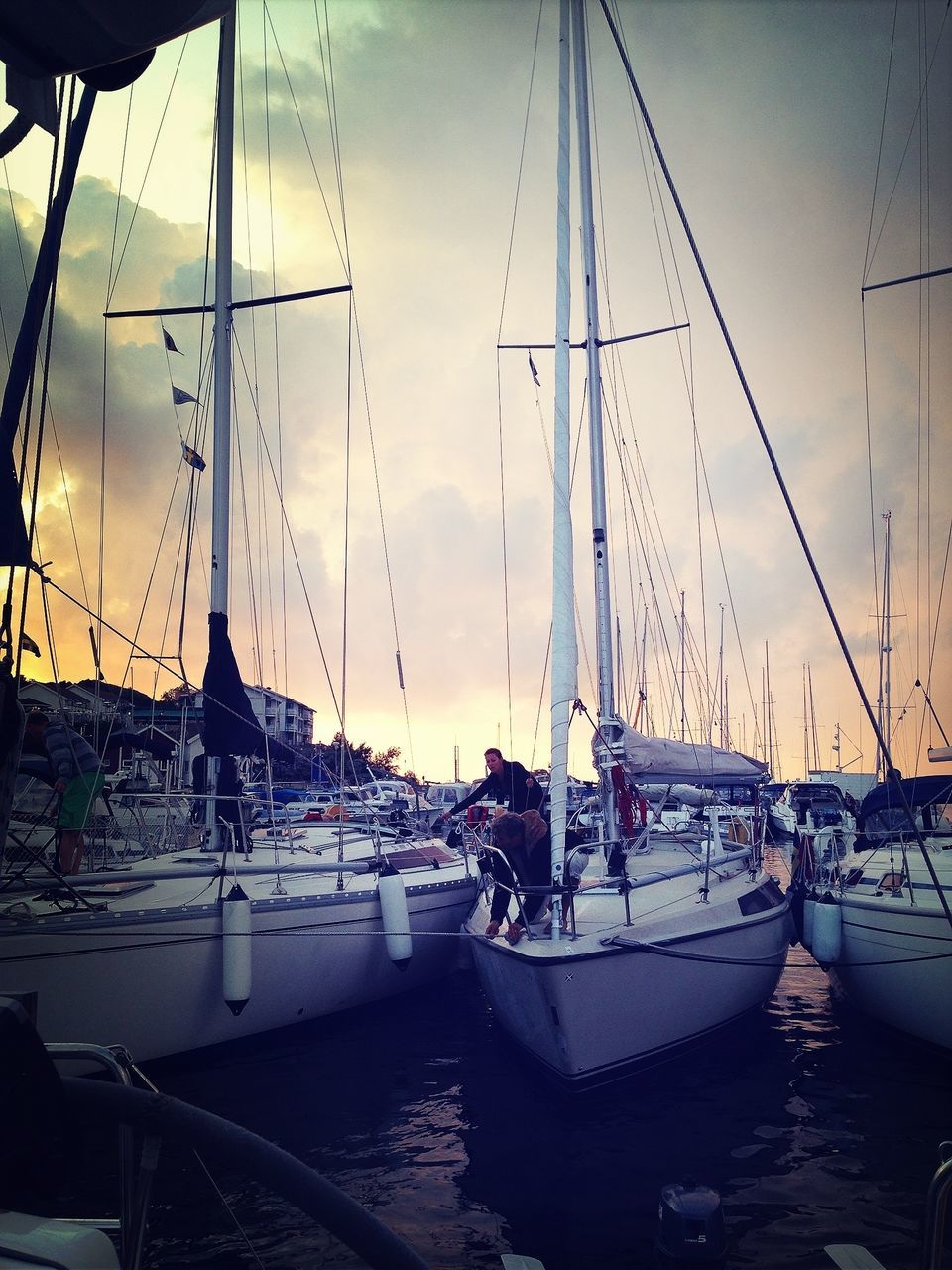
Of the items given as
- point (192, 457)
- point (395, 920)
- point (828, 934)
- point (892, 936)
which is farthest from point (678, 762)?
point (192, 457)

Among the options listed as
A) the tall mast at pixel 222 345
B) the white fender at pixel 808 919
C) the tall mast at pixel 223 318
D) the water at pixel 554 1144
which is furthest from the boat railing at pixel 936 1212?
the tall mast at pixel 223 318

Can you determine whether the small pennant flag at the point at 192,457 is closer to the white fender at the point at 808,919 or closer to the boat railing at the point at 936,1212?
the white fender at the point at 808,919

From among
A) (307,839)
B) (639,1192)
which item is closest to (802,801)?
(307,839)

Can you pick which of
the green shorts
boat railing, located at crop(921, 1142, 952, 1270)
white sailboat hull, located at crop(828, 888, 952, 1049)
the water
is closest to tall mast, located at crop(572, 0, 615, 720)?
white sailboat hull, located at crop(828, 888, 952, 1049)

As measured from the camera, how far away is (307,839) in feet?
48.6

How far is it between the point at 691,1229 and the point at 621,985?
239 centimetres

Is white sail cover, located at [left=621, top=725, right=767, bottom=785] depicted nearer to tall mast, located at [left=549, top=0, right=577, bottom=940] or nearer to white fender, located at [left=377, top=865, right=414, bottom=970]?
tall mast, located at [left=549, top=0, right=577, bottom=940]

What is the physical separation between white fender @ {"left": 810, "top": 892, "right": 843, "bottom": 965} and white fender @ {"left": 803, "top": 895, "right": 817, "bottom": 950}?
21 cm

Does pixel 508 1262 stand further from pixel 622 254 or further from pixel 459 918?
pixel 622 254

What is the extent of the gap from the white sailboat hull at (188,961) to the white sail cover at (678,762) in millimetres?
3580

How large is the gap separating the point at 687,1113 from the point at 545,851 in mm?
2596

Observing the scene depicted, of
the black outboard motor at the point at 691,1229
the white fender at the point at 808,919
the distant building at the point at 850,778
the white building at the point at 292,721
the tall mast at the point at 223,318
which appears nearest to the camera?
the black outboard motor at the point at 691,1229

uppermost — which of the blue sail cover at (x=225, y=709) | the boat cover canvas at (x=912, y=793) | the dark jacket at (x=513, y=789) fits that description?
the blue sail cover at (x=225, y=709)

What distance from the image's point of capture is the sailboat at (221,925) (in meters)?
7.11
